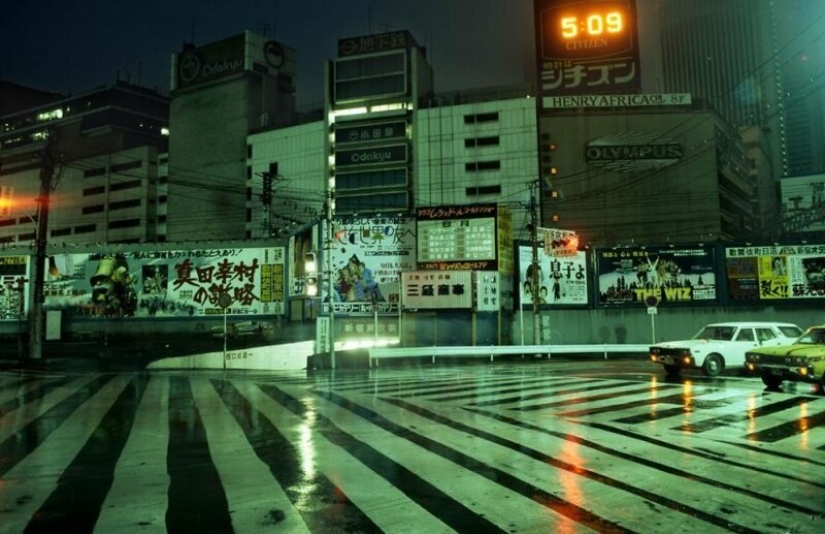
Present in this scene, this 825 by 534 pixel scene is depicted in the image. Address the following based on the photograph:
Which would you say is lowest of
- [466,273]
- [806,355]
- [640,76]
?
[806,355]

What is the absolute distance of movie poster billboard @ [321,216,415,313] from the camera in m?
34.1

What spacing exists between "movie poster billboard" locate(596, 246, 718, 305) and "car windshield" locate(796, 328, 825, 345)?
57.5ft

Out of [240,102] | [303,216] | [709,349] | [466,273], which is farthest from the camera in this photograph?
[240,102]

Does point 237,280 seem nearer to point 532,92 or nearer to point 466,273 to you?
point 466,273

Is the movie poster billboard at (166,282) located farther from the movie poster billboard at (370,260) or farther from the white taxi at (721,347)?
the white taxi at (721,347)

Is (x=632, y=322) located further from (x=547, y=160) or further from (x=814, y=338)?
(x=547, y=160)

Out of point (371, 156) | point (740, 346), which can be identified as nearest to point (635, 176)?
point (371, 156)

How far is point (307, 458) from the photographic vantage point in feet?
27.2

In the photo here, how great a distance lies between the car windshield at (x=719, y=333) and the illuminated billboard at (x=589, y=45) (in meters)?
53.5

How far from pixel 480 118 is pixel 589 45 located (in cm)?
Answer: 1430

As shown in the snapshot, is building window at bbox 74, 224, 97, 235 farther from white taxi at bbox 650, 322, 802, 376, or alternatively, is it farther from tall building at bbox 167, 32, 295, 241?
white taxi at bbox 650, 322, 802, 376

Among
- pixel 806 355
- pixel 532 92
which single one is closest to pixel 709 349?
pixel 806 355

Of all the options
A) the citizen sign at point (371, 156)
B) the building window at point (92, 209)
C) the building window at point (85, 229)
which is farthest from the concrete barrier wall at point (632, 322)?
the building window at point (85, 229)

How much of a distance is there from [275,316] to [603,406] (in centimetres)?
3215
